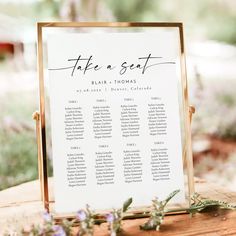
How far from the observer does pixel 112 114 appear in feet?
3.22

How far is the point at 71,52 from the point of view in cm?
99

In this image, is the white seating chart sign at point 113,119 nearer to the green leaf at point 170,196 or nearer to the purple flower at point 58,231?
the green leaf at point 170,196

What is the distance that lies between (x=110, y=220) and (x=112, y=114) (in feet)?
0.82

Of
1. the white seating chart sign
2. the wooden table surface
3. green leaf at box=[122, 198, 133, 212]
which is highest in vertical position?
the white seating chart sign

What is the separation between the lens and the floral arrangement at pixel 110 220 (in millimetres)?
800

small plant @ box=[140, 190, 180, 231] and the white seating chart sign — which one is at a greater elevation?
the white seating chart sign

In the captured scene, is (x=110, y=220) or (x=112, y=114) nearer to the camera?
(x=110, y=220)

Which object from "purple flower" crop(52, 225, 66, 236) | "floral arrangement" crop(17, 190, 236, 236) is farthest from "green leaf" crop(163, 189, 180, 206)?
"purple flower" crop(52, 225, 66, 236)

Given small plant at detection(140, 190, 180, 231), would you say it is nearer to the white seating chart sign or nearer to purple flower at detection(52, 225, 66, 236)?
the white seating chart sign

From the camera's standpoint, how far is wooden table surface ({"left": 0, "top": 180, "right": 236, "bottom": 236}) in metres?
0.91

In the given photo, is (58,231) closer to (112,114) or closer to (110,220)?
(110,220)

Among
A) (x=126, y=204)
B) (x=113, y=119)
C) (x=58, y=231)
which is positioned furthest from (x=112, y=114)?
(x=58, y=231)

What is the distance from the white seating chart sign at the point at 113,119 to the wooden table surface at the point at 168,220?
2.3 inches

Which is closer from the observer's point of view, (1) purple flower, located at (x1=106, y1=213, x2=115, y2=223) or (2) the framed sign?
(1) purple flower, located at (x1=106, y1=213, x2=115, y2=223)
